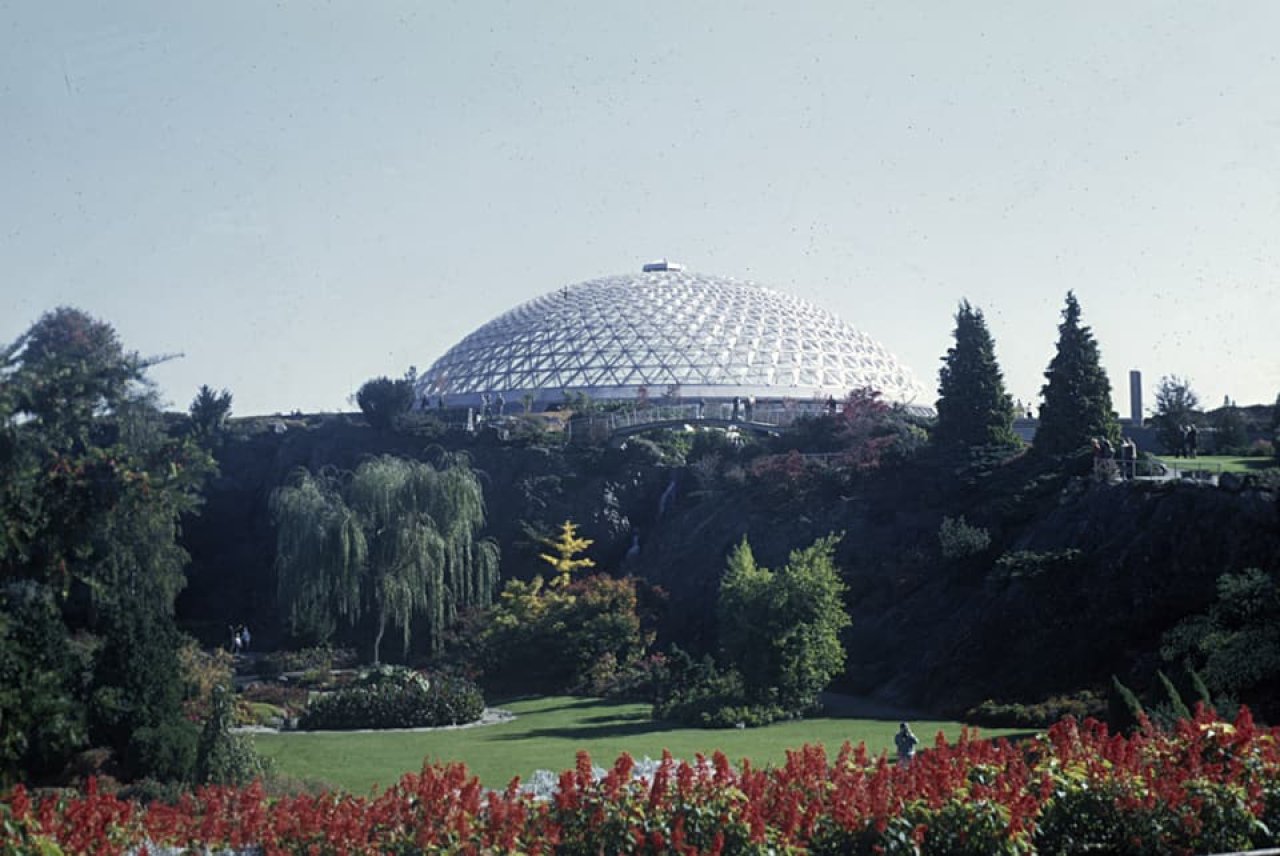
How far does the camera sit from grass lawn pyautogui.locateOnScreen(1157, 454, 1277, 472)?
3020 cm

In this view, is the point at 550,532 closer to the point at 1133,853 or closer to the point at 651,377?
the point at 651,377

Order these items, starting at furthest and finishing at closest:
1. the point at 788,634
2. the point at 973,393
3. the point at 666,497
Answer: the point at 666,497 → the point at 973,393 → the point at 788,634

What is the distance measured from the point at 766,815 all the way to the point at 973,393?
2812 centimetres

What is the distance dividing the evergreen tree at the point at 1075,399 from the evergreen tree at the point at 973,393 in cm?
294

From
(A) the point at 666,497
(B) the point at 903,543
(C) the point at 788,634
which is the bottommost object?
(C) the point at 788,634

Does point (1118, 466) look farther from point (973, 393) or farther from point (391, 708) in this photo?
point (391, 708)

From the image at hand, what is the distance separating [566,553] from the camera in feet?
121

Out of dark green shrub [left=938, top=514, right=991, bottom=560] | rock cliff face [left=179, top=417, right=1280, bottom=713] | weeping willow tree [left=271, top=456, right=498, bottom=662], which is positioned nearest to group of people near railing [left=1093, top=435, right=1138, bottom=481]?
rock cliff face [left=179, top=417, right=1280, bottom=713]

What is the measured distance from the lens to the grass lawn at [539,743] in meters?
18.3

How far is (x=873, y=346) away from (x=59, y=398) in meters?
58.2

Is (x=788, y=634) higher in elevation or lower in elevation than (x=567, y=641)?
higher

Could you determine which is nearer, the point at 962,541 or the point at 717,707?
Result: the point at 717,707

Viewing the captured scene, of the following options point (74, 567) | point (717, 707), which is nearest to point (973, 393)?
point (717, 707)

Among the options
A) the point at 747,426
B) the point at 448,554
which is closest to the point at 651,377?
the point at 747,426
